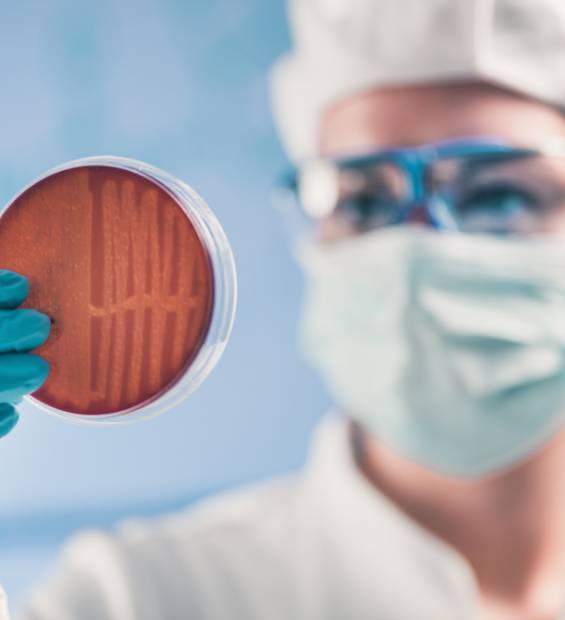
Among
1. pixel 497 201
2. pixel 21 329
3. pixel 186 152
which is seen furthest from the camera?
pixel 186 152

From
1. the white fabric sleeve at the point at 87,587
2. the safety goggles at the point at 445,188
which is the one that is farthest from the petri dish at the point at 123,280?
the safety goggles at the point at 445,188

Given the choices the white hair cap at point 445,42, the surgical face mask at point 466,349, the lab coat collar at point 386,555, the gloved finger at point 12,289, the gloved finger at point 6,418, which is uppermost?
the white hair cap at point 445,42

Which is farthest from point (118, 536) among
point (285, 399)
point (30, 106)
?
point (30, 106)

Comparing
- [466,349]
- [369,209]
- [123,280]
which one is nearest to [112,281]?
[123,280]

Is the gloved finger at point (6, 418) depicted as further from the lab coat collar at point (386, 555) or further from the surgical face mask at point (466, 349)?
the lab coat collar at point (386, 555)

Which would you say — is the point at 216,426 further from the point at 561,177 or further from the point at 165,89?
the point at 561,177

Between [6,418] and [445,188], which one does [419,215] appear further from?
[6,418]

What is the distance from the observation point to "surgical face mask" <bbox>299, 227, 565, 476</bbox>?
178cm

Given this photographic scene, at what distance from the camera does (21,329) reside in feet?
3.16

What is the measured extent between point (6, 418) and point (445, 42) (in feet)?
4.14

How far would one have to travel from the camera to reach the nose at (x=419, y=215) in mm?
1924

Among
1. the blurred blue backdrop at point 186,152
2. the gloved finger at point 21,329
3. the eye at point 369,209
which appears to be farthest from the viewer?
the blurred blue backdrop at point 186,152

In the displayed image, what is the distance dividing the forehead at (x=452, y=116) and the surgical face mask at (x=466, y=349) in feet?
0.69

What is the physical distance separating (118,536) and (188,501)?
93cm
